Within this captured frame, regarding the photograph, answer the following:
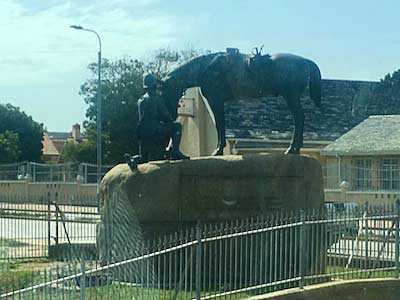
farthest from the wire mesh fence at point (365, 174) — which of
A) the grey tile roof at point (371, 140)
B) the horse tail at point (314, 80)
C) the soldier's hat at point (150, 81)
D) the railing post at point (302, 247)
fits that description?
the railing post at point (302, 247)

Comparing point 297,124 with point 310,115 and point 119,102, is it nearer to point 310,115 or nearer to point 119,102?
point 310,115

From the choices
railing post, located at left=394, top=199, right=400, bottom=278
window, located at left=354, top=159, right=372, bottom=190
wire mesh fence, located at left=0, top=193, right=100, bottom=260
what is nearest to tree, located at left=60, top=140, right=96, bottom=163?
window, located at left=354, top=159, right=372, bottom=190

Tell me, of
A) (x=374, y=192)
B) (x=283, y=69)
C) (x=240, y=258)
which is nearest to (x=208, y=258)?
(x=240, y=258)

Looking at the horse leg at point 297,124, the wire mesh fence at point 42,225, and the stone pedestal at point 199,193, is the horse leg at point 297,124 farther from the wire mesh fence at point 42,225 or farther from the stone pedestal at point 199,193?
the wire mesh fence at point 42,225

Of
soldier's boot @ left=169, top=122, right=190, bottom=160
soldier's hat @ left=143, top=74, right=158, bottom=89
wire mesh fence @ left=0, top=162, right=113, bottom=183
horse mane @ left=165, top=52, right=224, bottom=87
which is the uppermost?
horse mane @ left=165, top=52, right=224, bottom=87

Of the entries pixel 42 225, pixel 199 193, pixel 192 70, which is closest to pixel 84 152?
pixel 42 225

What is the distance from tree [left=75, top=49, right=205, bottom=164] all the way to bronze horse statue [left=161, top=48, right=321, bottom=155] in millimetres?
45288

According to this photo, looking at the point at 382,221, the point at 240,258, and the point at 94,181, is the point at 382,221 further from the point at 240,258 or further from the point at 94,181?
the point at 94,181

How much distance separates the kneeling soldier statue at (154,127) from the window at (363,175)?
23473 millimetres

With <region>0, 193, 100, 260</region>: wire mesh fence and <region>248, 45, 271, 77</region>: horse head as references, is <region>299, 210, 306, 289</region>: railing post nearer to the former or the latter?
<region>248, 45, 271, 77</region>: horse head

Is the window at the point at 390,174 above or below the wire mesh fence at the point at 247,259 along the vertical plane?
above

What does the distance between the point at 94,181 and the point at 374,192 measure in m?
16.8

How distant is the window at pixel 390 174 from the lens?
3578 centimetres

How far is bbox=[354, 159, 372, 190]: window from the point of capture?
36.8m
